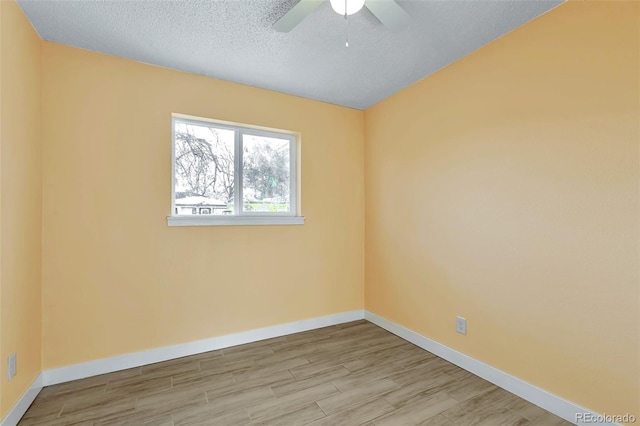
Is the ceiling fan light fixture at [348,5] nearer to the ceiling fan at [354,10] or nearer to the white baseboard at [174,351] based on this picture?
the ceiling fan at [354,10]

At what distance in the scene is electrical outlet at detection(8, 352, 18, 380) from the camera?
1.58 m

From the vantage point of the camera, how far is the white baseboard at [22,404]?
154 centimetres

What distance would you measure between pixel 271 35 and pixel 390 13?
83 cm

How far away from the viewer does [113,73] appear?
2.20 meters

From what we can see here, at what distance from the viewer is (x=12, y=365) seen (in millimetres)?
1602

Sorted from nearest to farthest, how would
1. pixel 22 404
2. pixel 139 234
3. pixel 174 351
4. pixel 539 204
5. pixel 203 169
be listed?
pixel 22 404 → pixel 539 204 → pixel 139 234 → pixel 174 351 → pixel 203 169

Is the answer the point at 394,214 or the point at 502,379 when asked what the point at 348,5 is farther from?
the point at 502,379

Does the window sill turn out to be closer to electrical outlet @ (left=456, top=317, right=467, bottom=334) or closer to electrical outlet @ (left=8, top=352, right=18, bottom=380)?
electrical outlet @ (left=8, top=352, right=18, bottom=380)

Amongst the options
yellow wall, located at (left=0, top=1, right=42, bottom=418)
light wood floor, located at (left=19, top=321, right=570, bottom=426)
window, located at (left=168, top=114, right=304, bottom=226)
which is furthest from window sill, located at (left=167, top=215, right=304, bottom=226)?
light wood floor, located at (left=19, top=321, right=570, bottom=426)

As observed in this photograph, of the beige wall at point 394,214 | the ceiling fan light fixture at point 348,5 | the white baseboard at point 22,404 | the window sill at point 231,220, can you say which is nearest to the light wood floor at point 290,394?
the white baseboard at point 22,404

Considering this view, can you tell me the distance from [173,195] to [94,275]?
83 centimetres

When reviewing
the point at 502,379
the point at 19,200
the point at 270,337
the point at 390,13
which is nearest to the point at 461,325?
the point at 502,379

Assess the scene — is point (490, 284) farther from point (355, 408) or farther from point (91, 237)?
point (91, 237)

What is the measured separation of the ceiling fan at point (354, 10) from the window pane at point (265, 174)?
1.31 meters
